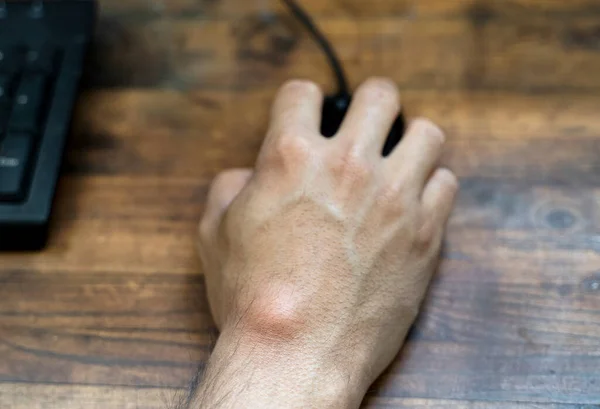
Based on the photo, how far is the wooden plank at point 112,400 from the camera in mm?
433

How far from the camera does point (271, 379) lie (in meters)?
0.40

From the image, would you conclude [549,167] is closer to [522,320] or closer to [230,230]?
[522,320]

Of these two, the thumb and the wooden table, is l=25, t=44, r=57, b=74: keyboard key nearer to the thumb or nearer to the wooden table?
the wooden table

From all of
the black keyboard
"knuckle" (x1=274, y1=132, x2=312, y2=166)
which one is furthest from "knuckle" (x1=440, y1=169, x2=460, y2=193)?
the black keyboard

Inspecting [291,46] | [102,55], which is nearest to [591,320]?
[291,46]

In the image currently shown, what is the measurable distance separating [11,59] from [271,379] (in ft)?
1.15

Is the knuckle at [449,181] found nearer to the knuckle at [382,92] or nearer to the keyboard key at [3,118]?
the knuckle at [382,92]

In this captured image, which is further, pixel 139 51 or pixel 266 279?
pixel 139 51

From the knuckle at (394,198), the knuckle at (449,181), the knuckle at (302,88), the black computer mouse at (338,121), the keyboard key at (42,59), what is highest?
the knuckle at (302,88)

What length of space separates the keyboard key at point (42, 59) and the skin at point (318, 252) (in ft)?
0.57

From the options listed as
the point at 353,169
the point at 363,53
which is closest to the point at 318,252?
the point at 353,169

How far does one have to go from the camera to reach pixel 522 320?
1.52 ft

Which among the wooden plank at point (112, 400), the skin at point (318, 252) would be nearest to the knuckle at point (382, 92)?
the skin at point (318, 252)

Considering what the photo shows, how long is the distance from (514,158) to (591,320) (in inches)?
5.5
